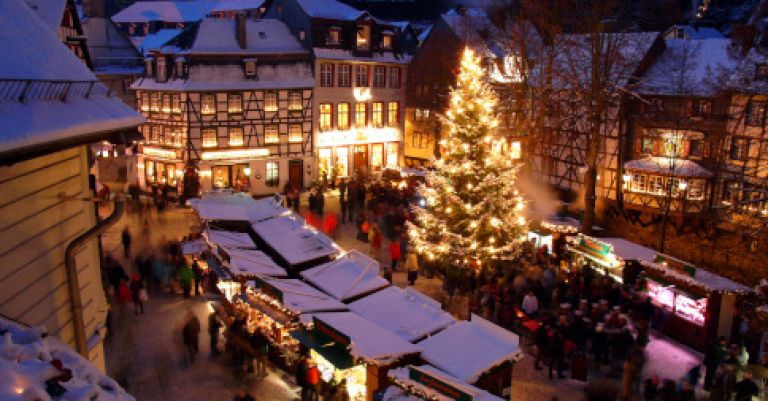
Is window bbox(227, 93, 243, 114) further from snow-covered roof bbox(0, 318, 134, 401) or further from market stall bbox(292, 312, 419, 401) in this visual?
snow-covered roof bbox(0, 318, 134, 401)

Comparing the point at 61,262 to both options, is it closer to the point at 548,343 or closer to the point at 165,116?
the point at 548,343

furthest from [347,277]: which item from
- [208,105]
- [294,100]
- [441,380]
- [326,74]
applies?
[326,74]

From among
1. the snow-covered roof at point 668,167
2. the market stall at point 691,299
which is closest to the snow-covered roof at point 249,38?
the snow-covered roof at point 668,167

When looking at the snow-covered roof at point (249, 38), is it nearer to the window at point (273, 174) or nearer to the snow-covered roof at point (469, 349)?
the window at point (273, 174)

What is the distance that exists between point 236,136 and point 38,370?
30710 mm

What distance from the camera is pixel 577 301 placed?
17.5 m

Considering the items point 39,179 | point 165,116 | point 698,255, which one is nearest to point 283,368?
point 39,179

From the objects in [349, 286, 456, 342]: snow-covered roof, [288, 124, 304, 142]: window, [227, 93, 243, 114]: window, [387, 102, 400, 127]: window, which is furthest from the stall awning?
[387, 102, 400, 127]: window

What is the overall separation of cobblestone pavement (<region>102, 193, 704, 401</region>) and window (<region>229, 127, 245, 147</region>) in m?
16.4

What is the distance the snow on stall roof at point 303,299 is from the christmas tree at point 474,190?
253 inches

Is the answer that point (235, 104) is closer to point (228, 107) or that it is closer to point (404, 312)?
point (228, 107)

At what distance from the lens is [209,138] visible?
3284cm

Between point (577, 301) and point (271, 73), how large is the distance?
22677 millimetres

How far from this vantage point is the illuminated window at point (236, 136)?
33419mm
